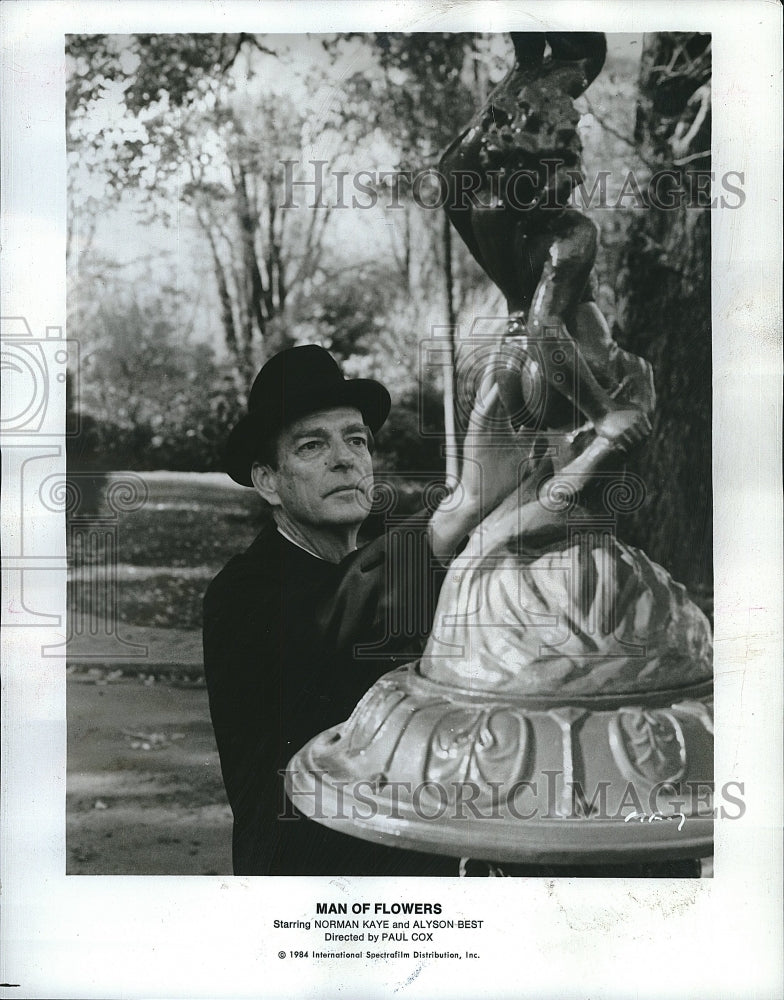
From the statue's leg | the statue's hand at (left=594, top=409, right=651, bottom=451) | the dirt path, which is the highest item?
the statue's leg

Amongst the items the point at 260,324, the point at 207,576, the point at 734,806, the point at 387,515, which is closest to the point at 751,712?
the point at 734,806

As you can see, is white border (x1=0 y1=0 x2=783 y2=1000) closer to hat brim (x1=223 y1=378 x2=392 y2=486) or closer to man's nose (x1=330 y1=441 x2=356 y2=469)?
hat brim (x1=223 y1=378 x2=392 y2=486)

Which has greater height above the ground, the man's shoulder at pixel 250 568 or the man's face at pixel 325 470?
the man's face at pixel 325 470

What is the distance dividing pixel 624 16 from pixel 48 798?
8.73 feet

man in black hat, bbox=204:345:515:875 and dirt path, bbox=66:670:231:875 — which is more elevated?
man in black hat, bbox=204:345:515:875

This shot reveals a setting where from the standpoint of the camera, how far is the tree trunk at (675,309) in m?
2.41

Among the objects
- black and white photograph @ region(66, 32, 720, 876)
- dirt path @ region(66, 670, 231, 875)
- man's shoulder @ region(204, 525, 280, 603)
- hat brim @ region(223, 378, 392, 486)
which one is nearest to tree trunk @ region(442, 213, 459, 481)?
black and white photograph @ region(66, 32, 720, 876)

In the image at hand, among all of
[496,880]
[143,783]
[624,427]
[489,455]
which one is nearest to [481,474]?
[489,455]

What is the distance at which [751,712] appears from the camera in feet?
7.82

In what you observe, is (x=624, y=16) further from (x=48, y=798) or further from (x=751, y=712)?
(x=48, y=798)

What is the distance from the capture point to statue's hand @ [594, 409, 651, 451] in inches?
94.9

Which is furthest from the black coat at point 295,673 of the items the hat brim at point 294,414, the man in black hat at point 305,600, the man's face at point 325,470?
the hat brim at point 294,414

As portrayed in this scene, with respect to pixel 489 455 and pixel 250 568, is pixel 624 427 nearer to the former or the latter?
pixel 489 455

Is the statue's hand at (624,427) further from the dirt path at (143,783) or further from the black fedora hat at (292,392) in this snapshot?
the dirt path at (143,783)
